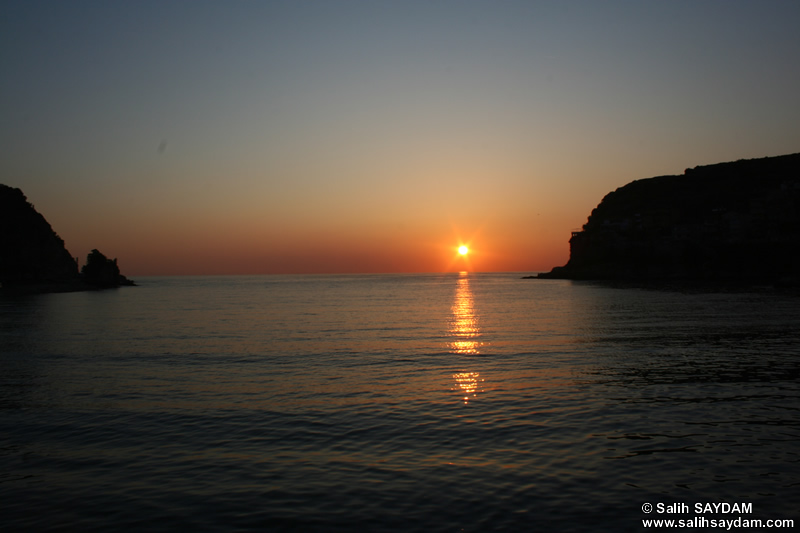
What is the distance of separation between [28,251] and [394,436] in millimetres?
173895

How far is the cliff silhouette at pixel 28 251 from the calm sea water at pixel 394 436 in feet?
462

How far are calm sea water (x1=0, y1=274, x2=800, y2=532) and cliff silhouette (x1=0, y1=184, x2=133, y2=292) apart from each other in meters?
141

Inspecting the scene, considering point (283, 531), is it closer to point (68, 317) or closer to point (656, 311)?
point (656, 311)

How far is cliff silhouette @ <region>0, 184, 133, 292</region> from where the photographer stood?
490 feet

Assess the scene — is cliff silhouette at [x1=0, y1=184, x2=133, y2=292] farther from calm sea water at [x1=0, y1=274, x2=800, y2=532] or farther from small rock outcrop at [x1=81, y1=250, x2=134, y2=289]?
calm sea water at [x1=0, y1=274, x2=800, y2=532]

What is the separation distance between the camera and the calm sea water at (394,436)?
10812 millimetres

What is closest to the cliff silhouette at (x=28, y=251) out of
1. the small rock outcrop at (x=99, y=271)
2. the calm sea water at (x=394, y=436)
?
the small rock outcrop at (x=99, y=271)

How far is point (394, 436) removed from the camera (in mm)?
15648

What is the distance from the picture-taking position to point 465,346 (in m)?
36.2

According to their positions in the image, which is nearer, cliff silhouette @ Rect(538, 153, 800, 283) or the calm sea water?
the calm sea water

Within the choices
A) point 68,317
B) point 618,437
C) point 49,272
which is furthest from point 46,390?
point 49,272

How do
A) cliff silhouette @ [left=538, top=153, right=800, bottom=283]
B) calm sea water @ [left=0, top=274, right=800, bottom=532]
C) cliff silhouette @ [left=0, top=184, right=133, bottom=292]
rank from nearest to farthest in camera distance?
calm sea water @ [left=0, top=274, right=800, bottom=532], cliff silhouette @ [left=0, top=184, right=133, bottom=292], cliff silhouette @ [left=538, top=153, right=800, bottom=283]

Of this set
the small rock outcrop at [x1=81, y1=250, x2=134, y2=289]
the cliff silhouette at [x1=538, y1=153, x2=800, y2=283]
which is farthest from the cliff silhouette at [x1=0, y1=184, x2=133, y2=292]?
the cliff silhouette at [x1=538, y1=153, x2=800, y2=283]

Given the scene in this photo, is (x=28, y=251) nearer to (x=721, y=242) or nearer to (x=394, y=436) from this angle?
(x=394, y=436)
